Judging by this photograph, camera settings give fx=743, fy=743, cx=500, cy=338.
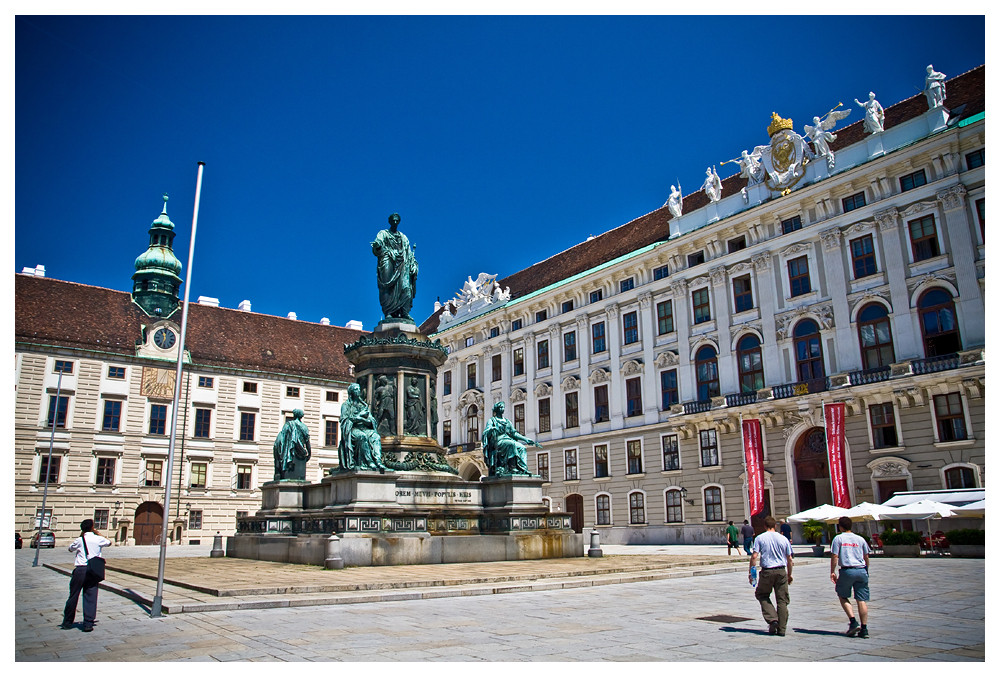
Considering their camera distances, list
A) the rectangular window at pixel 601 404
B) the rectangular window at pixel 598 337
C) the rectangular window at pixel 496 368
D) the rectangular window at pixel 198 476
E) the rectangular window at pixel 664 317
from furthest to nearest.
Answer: the rectangular window at pixel 496 368 < the rectangular window at pixel 198 476 < the rectangular window at pixel 598 337 < the rectangular window at pixel 601 404 < the rectangular window at pixel 664 317

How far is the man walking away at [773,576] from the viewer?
8148mm

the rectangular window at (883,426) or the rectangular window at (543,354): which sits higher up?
the rectangular window at (543,354)

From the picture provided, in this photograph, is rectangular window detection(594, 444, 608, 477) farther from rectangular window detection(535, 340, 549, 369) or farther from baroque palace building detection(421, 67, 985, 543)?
rectangular window detection(535, 340, 549, 369)

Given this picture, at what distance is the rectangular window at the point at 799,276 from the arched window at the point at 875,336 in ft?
10.4

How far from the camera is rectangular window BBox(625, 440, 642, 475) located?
136ft

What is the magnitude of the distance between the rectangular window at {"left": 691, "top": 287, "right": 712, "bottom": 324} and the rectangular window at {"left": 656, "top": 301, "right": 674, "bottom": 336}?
149 centimetres

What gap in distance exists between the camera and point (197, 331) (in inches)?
2218

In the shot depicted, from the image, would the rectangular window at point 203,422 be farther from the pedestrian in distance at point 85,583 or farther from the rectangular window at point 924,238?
the pedestrian in distance at point 85,583

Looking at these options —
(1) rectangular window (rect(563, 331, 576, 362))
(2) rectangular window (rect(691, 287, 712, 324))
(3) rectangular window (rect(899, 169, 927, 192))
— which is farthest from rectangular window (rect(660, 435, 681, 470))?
(3) rectangular window (rect(899, 169, 927, 192))

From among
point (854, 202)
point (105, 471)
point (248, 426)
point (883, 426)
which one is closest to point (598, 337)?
point (854, 202)

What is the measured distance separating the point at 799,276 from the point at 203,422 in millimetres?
40439

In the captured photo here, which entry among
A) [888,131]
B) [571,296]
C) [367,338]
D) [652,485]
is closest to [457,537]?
[367,338]

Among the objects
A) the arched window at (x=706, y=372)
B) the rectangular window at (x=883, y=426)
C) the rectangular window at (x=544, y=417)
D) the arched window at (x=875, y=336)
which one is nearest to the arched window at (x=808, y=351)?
the arched window at (x=875, y=336)

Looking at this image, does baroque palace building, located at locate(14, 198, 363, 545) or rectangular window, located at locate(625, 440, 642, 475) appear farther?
baroque palace building, located at locate(14, 198, 363, 545)
